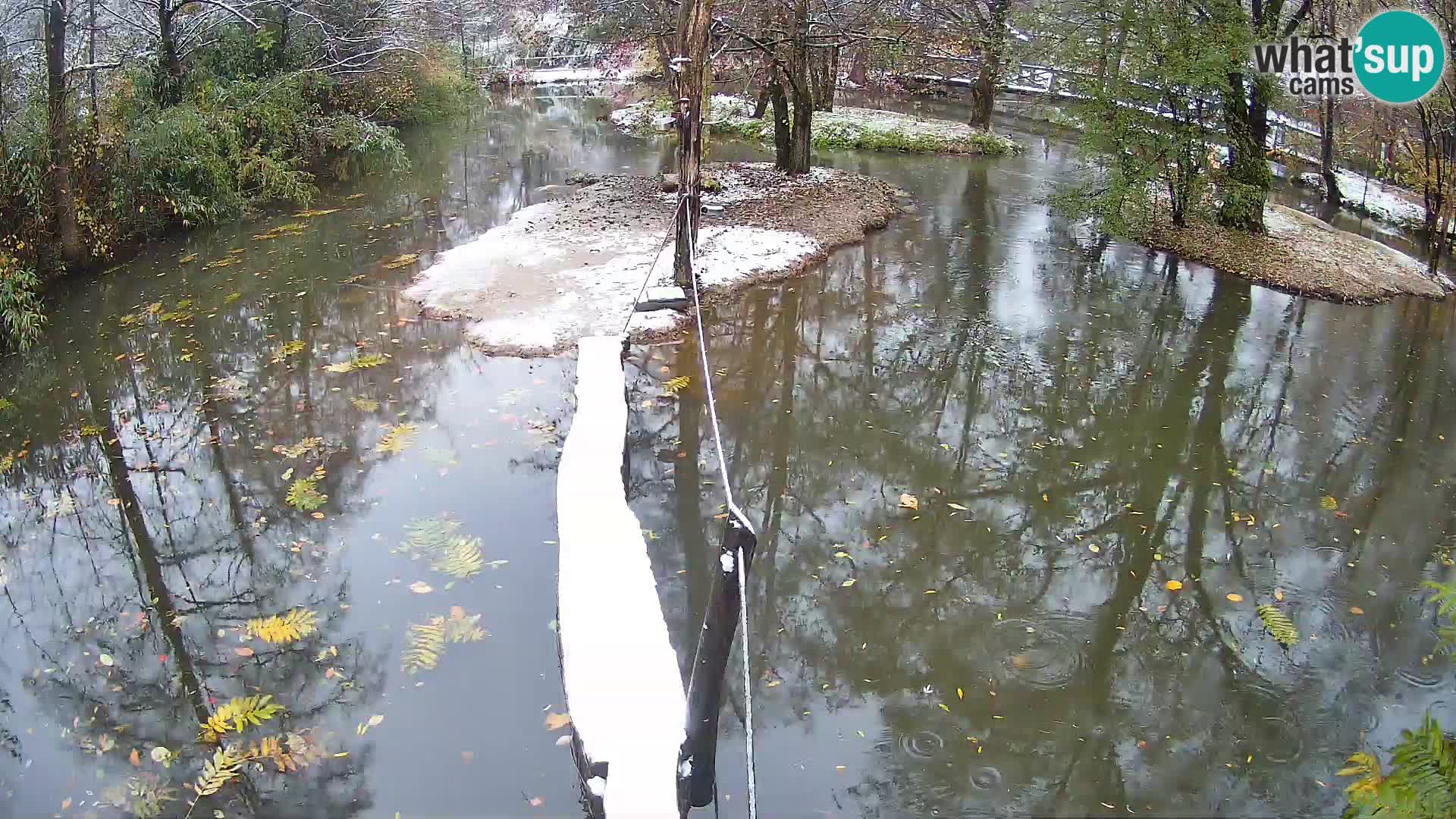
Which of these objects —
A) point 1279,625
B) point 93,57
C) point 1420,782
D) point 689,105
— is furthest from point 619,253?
point 1420,782

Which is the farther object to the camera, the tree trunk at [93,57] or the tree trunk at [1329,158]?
the tree trunk at [1329,158]

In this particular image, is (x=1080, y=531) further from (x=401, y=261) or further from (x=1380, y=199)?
(x=1380, y=199)

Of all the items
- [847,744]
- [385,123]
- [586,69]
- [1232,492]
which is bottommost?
[847,744]

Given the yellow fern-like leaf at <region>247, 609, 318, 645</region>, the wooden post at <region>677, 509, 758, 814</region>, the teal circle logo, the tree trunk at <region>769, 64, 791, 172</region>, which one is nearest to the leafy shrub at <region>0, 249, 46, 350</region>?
the yellow fern-like leaf at <region>247, 609, 318, 645</region>

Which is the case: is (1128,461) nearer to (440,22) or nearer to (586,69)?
(440,22)

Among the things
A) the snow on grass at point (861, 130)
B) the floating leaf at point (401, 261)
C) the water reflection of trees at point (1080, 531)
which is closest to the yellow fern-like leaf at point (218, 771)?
the water reflection of trees at point (1080, 531)

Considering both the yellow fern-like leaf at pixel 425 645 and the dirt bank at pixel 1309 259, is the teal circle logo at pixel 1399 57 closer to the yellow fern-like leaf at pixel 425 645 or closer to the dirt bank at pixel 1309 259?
the dirt bank at pixel 1309 259

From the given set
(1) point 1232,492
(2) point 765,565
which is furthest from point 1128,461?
(2) point 765,565
